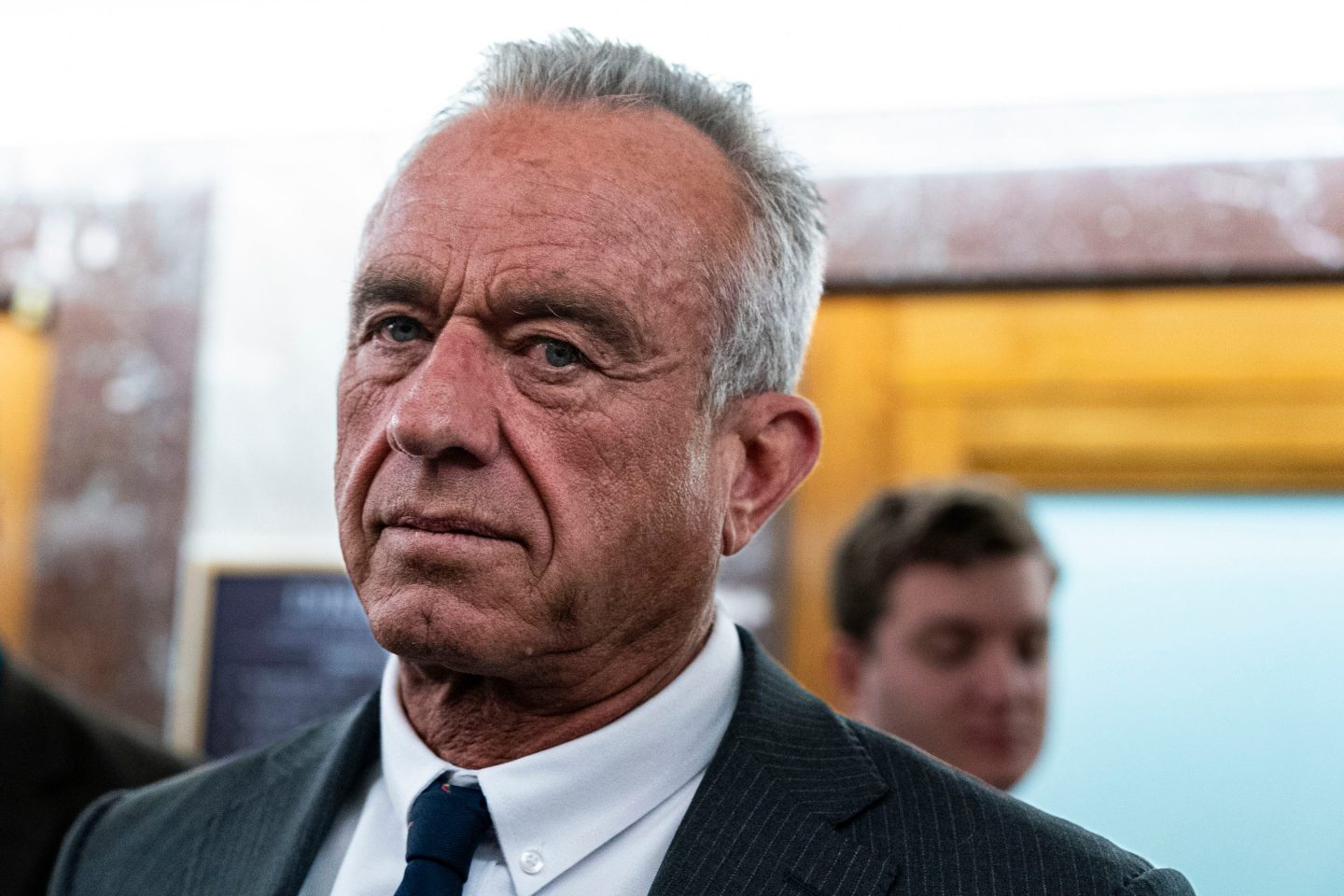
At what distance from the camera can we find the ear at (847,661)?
2.99 metres

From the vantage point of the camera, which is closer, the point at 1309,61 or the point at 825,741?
the point at 825,741

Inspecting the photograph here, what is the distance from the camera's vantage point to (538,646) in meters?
1.63

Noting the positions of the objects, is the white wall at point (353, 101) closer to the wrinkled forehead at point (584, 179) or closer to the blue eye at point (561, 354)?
the wrinkled forehead at point (584, 179)

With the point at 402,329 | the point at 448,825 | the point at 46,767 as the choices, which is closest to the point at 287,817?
the point at 448,825

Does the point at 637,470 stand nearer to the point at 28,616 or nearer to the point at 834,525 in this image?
the point at 834,525

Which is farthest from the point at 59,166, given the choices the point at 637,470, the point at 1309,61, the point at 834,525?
the point at 1309,61

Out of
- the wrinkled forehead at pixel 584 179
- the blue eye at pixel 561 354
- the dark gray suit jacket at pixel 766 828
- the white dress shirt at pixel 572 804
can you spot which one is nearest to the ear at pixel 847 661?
the dark gray suit jacket at pixel 766 828

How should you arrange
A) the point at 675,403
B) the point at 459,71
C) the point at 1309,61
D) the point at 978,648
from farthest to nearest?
the point at 459,71
the point at 1309,61
the point at 978,648
the point at 675,403

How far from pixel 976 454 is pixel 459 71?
1.58 metres

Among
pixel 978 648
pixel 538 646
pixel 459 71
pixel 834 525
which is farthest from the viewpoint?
pixel 459 71

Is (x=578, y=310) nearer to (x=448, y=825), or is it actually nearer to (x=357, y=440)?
(x=357, y=440)

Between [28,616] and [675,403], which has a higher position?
[675,403]

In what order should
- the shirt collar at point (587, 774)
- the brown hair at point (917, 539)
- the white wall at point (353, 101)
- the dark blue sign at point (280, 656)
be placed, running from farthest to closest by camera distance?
the dark blue sign at point (280, 656) < the white wall at point (353, 101) < the brown hair at point (917, 539) < the shirt collar at point (587, 774)

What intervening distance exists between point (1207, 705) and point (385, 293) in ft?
7.54
